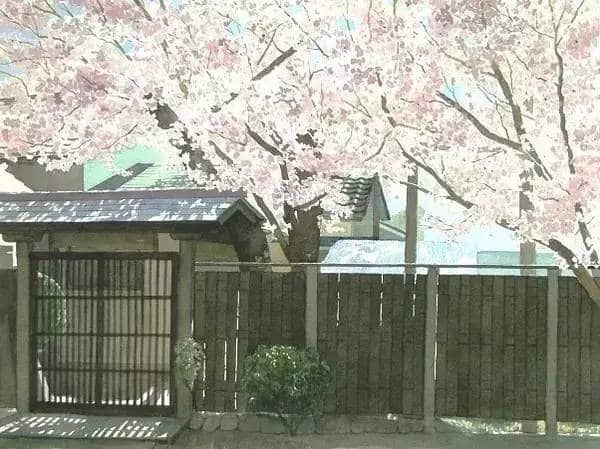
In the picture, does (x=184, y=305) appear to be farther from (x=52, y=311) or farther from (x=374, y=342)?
(x=374, y=342)

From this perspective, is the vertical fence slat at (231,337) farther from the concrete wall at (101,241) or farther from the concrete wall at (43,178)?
the concrete wall at (43,178)

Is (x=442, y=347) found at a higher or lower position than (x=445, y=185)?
lower

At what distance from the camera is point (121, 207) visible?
909 centimetres

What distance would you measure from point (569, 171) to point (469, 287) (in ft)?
7.48

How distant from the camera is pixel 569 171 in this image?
6969 millimetres

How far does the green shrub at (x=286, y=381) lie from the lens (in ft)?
26.6

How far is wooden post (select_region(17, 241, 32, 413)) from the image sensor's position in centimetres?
905

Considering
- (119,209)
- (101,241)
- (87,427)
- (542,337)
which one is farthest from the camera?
(101,241)

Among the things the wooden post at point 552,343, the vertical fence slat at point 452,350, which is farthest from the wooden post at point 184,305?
the wooden post at point 552,343

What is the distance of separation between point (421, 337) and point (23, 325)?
5.28m

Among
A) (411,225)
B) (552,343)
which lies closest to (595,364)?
(552,343)

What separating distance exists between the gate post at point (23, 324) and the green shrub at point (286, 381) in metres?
3.05

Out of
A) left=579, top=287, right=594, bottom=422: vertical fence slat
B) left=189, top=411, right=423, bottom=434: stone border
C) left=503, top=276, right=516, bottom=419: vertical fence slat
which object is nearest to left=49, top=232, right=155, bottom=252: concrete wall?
left=189, top=411, right=423, bottom=434: stone border

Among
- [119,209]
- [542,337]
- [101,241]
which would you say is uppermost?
[119,209]
